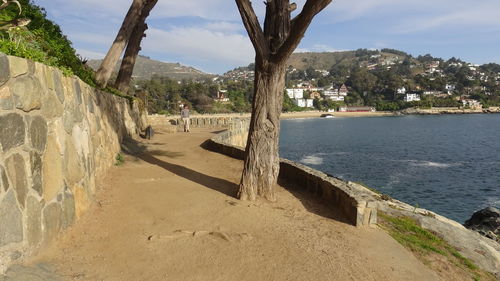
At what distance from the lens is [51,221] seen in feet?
14.9

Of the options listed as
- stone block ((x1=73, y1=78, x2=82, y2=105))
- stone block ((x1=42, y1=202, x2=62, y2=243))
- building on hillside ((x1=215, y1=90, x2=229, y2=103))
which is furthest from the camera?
building on hillside ((x1=215, y1=90, x2=229, y2=103))

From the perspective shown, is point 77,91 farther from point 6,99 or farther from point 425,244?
point 425,244

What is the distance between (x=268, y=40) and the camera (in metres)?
7.02

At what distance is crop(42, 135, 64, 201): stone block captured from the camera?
4465mm

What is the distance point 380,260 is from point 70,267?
3.65 m

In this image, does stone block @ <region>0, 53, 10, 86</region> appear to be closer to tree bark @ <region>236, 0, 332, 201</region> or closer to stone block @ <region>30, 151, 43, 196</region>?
stone block @ <region>30, 151, 43, 196</region>

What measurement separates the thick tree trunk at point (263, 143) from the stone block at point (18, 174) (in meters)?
3.77

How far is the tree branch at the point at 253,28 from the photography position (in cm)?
668

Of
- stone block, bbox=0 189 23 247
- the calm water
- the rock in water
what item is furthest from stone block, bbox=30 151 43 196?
the calm water

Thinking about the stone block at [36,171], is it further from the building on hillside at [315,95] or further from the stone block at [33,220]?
the building on hillside at [315,95]

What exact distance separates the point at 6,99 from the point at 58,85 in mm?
1426

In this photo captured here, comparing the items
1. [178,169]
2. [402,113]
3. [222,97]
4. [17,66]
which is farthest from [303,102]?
[17,66]

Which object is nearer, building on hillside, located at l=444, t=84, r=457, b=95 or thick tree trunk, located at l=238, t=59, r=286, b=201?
thick tree trunk, located at l=238, t=59, r=286, b=201

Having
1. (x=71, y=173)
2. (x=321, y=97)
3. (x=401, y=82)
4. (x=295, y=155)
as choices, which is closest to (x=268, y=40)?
(x=71, y=173)
